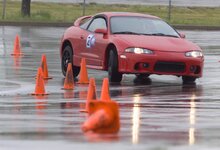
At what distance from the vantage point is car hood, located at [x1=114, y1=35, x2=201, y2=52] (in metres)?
17.8

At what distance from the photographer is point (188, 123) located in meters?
11.8

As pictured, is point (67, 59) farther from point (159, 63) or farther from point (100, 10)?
point (100, 10)

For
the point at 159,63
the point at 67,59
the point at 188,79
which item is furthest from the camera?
the point at 67,59

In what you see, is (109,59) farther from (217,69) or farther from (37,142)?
(37,142)

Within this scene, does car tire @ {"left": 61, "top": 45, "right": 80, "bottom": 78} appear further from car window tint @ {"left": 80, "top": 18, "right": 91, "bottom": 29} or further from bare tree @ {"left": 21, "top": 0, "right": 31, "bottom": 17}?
bare tree @ {"left": 21, "top": 0, "right": 31, "bottom": 17}

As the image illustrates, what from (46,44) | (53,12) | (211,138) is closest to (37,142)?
(211,138)

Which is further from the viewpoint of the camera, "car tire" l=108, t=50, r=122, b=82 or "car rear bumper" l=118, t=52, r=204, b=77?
"car tire" l=108, t=50, r=122, b=82

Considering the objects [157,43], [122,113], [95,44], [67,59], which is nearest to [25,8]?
[67,59]

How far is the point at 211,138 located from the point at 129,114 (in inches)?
99.7

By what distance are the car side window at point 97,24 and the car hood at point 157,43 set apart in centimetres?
92

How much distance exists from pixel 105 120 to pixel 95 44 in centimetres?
836

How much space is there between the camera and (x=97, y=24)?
19.5 metres

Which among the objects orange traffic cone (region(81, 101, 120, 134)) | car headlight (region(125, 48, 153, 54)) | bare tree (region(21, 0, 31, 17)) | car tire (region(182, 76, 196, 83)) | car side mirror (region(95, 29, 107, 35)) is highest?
bare tree (region(21, 0, 31, 17))

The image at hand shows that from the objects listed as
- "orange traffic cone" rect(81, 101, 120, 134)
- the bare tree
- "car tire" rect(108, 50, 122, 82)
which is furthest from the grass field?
"orange traffic cone" rect(81, 101, 120, 134)
